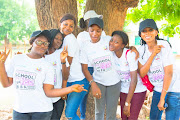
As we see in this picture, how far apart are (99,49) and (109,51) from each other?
16cm

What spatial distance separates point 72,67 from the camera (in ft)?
9.41

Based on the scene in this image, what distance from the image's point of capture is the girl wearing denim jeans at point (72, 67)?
2789 mm

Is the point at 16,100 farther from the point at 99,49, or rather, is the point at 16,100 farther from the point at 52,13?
the point at 52,13

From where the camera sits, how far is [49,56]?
2.70 m

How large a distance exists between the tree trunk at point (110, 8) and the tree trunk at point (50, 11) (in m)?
0.70

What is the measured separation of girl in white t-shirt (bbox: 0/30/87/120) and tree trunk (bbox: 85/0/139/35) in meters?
2.30

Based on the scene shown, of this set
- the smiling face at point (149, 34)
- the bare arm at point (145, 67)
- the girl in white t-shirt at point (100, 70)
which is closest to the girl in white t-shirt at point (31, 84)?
the girl in white t-shirt at point (100, 70)

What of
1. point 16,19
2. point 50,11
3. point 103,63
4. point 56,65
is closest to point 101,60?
point 103,63

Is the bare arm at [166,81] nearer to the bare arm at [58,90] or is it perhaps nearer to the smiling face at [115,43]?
the smiling face at [115,43]

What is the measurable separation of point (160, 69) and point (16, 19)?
2579cm

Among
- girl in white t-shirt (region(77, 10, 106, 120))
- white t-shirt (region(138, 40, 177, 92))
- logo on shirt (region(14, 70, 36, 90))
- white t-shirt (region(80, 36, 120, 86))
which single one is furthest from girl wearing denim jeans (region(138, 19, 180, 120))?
logo on shirt (region(14, 70, 36, 90))

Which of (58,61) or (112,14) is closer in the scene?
(58,61)

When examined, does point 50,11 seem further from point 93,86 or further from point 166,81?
point 166,81

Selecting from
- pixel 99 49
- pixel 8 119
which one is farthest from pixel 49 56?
pixel 8 119
